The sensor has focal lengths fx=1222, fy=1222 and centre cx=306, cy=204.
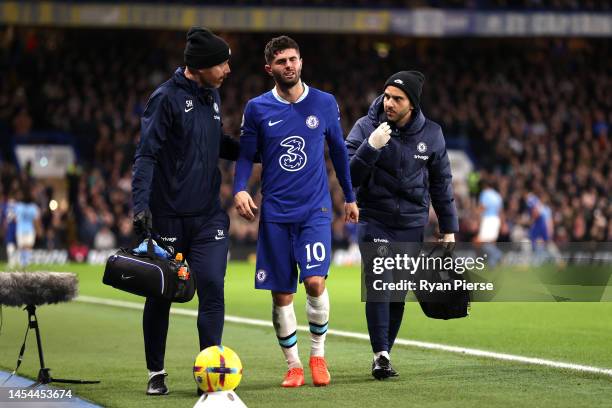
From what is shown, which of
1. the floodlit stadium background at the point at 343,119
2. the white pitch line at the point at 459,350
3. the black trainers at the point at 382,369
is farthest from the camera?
the floodlit stadium background at the point at 343,119

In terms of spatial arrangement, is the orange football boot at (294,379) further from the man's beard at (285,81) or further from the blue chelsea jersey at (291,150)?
the man's beard at (285,81)

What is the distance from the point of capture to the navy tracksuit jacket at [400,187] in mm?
9180

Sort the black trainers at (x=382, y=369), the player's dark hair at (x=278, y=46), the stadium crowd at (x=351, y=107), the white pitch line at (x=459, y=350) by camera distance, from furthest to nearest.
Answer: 1. the stadium crowd at (x=351, y=107)
2. the white pitch line at (x=459, y=350)
3. the black trainers at (x=382, y=369)
4. the player's dark hair at (x=278, y=46)

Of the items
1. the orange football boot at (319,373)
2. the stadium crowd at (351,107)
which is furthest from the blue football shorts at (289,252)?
the stadium crowd at (351,107)

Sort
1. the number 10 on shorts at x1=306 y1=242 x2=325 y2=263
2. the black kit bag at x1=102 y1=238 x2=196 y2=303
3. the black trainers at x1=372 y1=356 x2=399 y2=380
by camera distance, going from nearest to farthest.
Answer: the black kit bag at x1=102 y1=238 x2=196 y2=303
the number 10 on shorts at x1=306 y1=242 x2=325 y2=263
the black trainers at x1=372 y1=356 x2=399 y2=380

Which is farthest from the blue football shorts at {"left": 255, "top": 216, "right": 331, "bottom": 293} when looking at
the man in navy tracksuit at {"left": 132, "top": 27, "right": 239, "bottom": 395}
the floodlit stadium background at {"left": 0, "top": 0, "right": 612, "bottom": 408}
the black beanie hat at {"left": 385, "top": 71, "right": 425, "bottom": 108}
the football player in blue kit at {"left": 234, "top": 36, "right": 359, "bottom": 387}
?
the floodlit stadium background at {"left": 0, "top": 0, "right": 612, "bottom": 408}

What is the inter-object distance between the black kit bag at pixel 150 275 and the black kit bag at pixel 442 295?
2.13 m

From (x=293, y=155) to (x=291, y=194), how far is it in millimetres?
276

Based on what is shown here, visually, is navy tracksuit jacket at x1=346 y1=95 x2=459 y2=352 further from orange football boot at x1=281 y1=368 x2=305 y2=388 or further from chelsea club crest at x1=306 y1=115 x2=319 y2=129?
orange football boot at x1=281 y1=368 x2=305 y2=388

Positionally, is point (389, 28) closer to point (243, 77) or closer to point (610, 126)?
point (243, 77)

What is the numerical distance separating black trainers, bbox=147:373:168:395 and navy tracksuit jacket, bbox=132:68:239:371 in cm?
7

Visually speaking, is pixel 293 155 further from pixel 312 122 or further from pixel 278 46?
pixel 278 46

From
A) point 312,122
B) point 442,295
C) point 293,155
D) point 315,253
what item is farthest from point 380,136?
point 442,295

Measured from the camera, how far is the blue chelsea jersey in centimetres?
865
